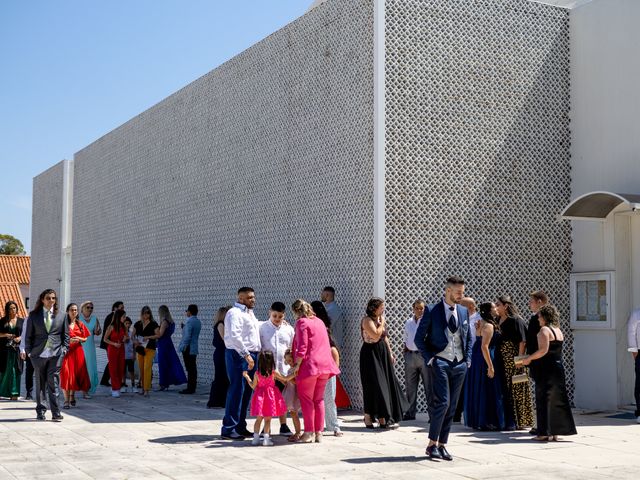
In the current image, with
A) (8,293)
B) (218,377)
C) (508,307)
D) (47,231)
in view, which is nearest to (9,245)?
(8,293)

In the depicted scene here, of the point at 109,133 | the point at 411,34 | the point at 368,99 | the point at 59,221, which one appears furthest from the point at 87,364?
the point at 59,221

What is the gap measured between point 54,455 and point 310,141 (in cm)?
685

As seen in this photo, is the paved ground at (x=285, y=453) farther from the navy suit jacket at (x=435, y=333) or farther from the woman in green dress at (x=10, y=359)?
the woman in green dress at (x=10, y=359)

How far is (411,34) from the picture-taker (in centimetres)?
1291

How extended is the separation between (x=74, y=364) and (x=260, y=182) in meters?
4.37

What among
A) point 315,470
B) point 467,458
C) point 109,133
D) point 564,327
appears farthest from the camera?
point 109,133

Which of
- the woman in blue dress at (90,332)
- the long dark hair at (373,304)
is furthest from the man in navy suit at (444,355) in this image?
the woman in blue dress at (90,332)

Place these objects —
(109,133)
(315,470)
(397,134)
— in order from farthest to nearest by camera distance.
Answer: (109,133) → (397,134) → (315,470)

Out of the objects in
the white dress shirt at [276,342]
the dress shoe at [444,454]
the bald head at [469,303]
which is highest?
the bald head at [469,303]

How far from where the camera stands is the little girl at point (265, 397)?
9578mm

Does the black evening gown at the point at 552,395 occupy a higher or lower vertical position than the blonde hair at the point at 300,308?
lower

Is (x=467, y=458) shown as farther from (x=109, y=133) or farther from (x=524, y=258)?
(x=109, y=133)

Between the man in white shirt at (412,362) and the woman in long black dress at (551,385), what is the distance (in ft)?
6.24

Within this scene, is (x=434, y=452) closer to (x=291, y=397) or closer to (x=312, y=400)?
(x=312, y=400)
